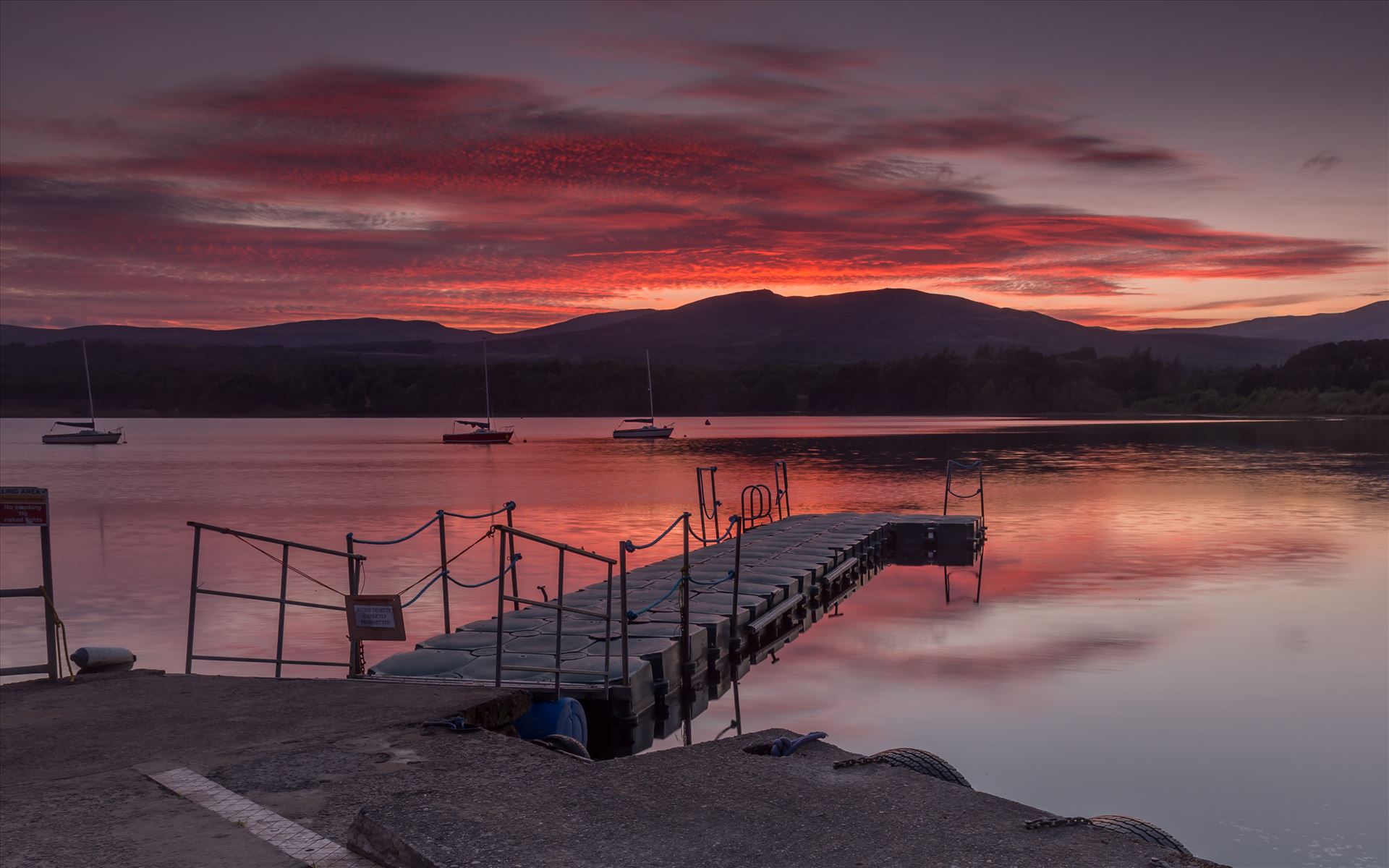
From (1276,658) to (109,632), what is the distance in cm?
1999

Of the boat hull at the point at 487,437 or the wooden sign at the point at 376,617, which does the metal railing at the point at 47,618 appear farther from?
the boat hull at the point at 487,437

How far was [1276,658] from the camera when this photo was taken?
1745 cm

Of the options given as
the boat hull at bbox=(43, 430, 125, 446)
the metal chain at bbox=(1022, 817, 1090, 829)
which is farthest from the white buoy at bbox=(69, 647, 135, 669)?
the boat hull at bbox=(43, 430, 125, 446)

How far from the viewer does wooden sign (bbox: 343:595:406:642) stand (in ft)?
33.4

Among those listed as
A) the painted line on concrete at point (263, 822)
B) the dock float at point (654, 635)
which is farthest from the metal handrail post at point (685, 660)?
the painted line on concrete at point (263, 822)

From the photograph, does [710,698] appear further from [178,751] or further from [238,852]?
[238,852]

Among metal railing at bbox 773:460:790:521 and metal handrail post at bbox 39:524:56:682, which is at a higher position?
metal handrail post at bbox 39:524:56:682

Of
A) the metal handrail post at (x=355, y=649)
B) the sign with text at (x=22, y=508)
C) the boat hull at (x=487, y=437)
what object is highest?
the sign with text at (x=22, y=508)

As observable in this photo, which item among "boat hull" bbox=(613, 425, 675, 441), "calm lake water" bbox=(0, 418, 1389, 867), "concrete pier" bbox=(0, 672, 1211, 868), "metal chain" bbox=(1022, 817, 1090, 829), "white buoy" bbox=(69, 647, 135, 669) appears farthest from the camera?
"boat hull" bbox=(613, 425, 675, 441)

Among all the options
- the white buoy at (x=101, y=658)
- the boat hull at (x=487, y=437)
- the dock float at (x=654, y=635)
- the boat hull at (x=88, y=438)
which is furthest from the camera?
the boat hull at (x=88, y=438)

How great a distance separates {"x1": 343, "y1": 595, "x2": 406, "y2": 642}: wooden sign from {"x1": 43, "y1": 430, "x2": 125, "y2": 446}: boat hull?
12374 centimetres

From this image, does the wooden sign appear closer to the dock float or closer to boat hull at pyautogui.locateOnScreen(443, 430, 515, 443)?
the dock float

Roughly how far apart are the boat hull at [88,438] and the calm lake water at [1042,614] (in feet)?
211

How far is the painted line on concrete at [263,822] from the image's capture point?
581 cm
